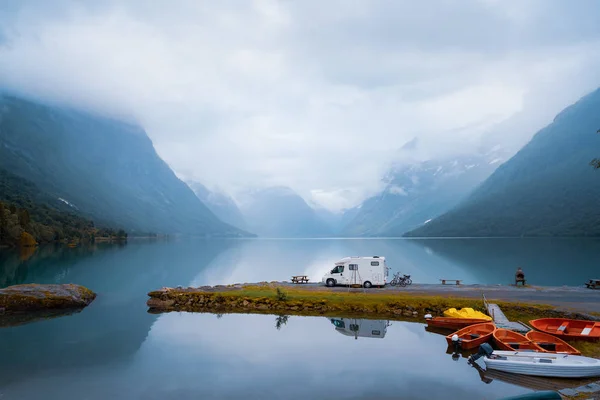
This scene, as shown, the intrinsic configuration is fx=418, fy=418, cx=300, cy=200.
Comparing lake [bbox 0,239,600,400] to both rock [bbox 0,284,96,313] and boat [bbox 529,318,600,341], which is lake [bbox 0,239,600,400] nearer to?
rock [bbox 0,284,96,313]

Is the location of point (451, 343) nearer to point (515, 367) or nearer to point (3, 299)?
point (515, 367)

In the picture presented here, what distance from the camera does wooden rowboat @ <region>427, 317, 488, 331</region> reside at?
1226 inches

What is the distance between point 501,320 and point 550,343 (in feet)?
20.9

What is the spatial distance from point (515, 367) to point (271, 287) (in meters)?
31.5

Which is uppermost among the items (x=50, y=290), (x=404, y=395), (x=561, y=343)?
(x=50, y=290)

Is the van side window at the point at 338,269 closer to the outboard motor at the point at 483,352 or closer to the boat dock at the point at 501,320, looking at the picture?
the boat dock at the point at 501,320

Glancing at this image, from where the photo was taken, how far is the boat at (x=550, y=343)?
904 inches

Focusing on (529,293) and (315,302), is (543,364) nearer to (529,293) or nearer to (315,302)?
(315,302)

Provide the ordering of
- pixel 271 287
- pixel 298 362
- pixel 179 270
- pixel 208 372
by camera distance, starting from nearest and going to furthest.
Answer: pixel 208 372 → pixel 298 362 → pixel 271 287 → pixel 179 270

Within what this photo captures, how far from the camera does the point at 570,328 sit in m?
27.9

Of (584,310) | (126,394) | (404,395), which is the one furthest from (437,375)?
(584,310)

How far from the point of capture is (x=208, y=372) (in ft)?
74.5

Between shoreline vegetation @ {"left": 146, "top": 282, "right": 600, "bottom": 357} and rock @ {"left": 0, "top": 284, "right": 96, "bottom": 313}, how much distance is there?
294 inches

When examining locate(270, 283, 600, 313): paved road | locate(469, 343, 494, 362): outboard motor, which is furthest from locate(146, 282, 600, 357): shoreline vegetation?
locate(469, 343, 494, 362): outboard motor
